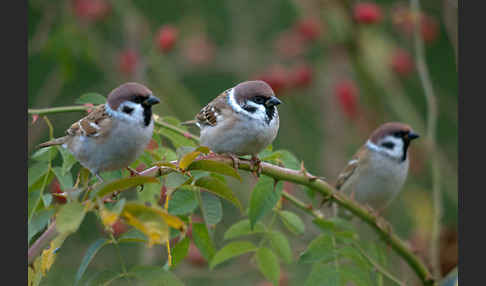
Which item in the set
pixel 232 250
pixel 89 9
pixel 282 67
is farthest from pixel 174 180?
pixel 282 67

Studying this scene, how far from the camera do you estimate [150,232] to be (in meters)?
1.50

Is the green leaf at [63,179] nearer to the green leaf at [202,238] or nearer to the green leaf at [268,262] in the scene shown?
the green leaf at [202,238]

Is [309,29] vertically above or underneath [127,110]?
underneath

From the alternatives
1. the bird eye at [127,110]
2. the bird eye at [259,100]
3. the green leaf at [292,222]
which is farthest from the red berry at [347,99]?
the bird eye at [127,110]

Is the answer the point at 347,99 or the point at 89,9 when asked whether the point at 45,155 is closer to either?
the point at 89,9

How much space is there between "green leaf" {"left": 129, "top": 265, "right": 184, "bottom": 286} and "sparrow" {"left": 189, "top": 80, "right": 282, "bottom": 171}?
106 cm

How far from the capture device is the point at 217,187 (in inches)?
75.5

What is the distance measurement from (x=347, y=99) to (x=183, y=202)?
3.50 metres

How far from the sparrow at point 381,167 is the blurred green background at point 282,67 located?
56cm

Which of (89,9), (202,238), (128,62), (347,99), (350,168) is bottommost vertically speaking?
(350,168)

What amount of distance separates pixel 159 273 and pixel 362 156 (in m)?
3.05

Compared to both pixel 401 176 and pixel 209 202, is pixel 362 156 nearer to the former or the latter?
pixel 401 176

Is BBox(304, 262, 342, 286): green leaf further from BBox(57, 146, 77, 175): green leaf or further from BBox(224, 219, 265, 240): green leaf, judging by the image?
BBox(57, 146, 77, 175): green leaf

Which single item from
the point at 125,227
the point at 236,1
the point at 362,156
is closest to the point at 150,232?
the point at 125,227
